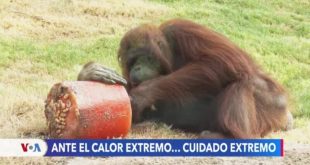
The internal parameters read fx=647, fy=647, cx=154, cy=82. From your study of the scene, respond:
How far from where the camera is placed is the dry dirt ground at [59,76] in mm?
3832

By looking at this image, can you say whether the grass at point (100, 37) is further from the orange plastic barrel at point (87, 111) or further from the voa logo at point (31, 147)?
the voa logo at point (31, 147)

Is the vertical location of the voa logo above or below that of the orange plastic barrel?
below

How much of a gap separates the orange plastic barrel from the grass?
54 centimetres

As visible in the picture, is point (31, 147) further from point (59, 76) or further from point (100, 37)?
point (100, 37)

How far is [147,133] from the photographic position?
14.9 ft

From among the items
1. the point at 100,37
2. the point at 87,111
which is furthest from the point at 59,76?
the point at 87,111

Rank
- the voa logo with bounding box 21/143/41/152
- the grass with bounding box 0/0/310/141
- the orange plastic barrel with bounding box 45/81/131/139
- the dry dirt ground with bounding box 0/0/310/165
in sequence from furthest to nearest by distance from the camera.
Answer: the grass with bounding box 0/0/310/141 → the orange plastic barrel with bounding box 45/81/131/139 → the voa logo with bounding box 21/143/41/152 → the dry dirt ground with bounding box 0/0/310/165

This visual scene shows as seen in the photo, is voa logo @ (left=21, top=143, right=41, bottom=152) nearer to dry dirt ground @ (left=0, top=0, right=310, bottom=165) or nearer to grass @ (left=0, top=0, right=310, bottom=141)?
dry dirt ground @ (left=0, top=0, right=310, bottom=165)

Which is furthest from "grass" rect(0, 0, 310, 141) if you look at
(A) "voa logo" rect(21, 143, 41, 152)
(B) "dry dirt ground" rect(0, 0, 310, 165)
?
(A) "voa logo" rect(21, 143, 41, 152)

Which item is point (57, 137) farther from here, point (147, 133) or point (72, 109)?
point (147, 133)

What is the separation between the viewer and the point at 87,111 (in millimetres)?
4098

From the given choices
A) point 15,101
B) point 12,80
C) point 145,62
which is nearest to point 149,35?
point 145,62

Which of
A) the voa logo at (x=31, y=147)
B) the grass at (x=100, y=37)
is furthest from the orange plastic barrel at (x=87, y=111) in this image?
the grass at (x=100, y=37)

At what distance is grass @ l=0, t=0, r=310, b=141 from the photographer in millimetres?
6272
